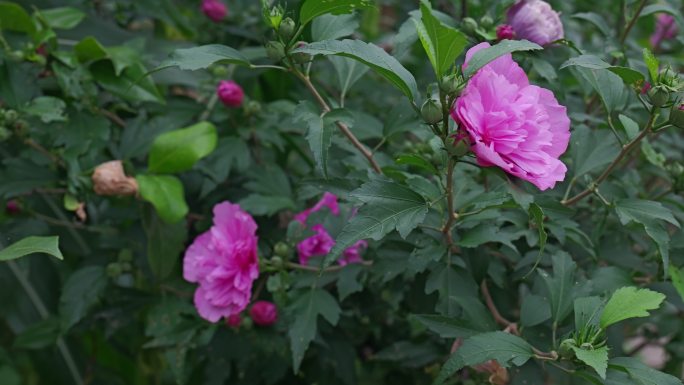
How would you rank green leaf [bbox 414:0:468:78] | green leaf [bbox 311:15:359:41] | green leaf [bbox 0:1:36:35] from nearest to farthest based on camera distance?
green leaf [bbox 414:0:468:78]
green leaf [bbox 311:15:359:41]
green leaf [bbox 0:1:36:35]

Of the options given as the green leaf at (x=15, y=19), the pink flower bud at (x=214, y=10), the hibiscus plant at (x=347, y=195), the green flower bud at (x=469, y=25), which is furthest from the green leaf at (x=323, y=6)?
the pink flower bud at (x=214, y=10)

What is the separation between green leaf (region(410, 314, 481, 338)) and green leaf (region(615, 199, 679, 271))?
208mm

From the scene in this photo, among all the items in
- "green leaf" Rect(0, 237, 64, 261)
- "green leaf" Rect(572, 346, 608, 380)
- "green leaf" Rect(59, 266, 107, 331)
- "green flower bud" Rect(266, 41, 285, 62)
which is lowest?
"green leaf" Rect(59, 266, 107, 331)

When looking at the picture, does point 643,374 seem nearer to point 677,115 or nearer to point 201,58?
point 677,115

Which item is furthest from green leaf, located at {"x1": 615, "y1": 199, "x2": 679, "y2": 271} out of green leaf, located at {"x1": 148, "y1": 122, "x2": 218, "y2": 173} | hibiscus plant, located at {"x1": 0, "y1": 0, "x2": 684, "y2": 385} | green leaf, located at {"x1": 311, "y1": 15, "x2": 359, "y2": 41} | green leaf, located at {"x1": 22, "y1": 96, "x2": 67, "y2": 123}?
green leaf, located at {"x1": 22, "y1": 96, "x2": 67, "y2": 123}

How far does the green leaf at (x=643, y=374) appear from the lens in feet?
2.51

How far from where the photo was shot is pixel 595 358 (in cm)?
74

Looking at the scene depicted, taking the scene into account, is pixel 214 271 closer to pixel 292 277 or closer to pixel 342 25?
pixel 292 277

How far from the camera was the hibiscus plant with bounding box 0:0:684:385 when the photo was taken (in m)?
0.79

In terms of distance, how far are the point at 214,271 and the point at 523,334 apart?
0.41 metres

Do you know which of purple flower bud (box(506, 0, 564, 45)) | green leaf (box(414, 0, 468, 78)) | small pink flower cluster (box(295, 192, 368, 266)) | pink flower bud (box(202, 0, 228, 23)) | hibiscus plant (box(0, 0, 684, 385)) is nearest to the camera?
green leaf (box(414, 0, 468, 78))

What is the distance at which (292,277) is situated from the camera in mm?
1098

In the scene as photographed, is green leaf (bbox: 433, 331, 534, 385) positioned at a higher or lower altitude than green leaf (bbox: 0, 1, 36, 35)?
lower

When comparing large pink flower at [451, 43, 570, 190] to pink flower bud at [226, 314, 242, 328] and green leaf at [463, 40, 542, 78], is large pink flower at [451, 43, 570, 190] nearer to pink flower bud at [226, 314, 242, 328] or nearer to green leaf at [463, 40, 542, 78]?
green leaf at [463, 40, 542, 78]
